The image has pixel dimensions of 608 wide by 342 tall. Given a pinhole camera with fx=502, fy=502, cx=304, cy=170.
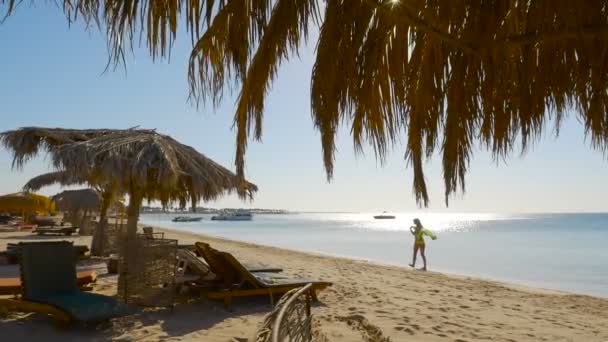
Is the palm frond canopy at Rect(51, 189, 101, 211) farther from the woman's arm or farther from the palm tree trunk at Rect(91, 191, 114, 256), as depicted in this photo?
the woman's arm

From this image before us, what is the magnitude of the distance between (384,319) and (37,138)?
19.1ft

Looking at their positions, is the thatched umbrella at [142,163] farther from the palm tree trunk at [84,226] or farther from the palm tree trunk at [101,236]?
the palm tree trunk at [84,226]

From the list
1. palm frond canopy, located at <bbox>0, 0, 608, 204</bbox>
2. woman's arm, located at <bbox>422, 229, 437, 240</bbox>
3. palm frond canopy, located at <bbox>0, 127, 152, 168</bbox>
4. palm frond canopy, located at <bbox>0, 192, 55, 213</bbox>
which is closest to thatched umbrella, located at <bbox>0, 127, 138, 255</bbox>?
palm frond canopy, located at <bbox>0, 127, 152, 168</bbox>

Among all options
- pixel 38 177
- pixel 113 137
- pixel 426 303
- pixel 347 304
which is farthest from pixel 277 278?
pixel 38 177

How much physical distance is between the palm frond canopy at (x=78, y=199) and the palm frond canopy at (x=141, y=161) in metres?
9.88

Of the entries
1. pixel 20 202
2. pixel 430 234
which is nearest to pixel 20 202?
pixel 20 202

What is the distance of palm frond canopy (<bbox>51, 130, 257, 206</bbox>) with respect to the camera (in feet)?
21.3

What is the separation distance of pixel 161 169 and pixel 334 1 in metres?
5.36

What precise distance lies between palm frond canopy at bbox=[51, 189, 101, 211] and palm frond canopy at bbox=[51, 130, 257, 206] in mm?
9884

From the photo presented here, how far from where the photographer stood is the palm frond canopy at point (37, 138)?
24.8 feet

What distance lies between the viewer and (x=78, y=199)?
53.9 feet

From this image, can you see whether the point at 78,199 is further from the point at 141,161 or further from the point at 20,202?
the point at 141,161

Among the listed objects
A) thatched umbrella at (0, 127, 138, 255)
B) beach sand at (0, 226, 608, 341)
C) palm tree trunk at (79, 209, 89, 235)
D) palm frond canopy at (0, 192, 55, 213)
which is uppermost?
thatched umbrella at (0, 127, 138, 255)

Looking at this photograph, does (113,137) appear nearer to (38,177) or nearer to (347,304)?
(347,304)
